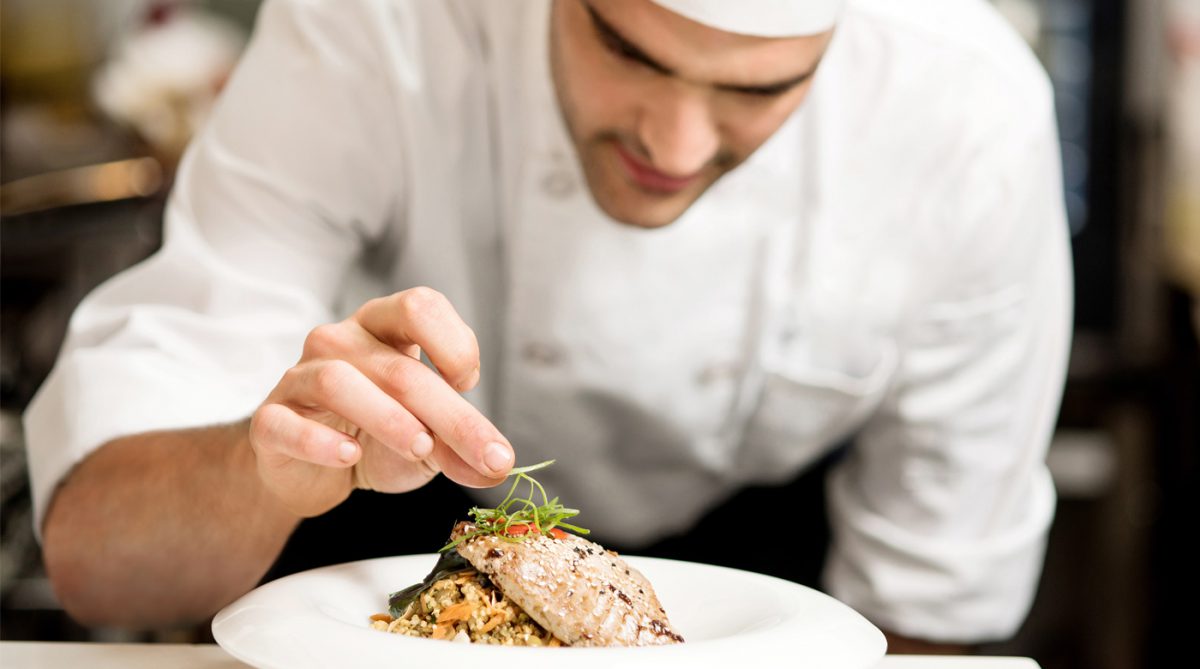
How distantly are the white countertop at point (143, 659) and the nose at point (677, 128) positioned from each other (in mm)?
527

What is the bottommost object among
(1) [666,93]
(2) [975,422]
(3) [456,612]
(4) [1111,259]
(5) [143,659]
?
(4) [1111,259]

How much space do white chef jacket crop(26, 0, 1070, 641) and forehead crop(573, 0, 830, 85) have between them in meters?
0.27

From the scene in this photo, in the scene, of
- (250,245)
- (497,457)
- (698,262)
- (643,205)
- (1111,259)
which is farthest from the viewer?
(1111,259)

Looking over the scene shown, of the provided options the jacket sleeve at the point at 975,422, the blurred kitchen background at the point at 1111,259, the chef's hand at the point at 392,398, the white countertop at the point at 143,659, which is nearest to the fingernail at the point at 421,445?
the chef's hand at the point at 392,398

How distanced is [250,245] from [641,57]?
0.53m

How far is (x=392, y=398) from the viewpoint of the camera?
3.02ft

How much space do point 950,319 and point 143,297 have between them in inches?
39.3

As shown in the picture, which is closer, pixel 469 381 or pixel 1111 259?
pixel 469 381

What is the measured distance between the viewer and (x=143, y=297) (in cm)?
146

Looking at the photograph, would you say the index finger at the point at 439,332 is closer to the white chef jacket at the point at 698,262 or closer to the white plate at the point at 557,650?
the white plate at the point at 557,650

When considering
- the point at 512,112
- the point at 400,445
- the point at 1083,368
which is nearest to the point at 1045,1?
the point at 1083,368

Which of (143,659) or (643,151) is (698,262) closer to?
(643,151)

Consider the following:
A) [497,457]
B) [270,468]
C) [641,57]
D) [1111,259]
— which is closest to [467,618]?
[497,457]

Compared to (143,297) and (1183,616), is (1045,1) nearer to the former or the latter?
(1183,616)
